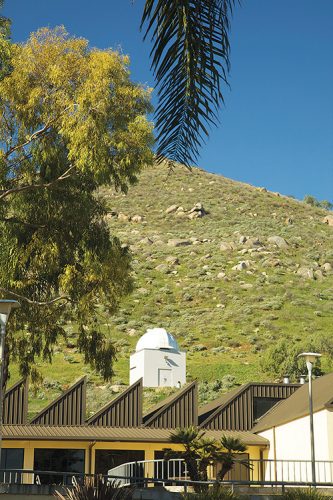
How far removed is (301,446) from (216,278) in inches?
2269

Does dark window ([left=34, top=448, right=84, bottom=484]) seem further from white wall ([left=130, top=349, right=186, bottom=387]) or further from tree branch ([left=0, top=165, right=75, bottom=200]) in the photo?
white wall ([left=130, top=349, right=186, bottom=387])

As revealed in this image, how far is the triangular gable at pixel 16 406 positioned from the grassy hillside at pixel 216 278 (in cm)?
1669

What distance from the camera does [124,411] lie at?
32.9 m

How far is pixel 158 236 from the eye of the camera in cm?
10131

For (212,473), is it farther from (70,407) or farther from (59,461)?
(70,407)

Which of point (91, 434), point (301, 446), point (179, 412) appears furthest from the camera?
point (179, 412)

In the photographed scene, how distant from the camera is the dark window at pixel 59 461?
3122 centimetres

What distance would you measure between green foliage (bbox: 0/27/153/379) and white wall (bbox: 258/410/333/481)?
10.0 metres

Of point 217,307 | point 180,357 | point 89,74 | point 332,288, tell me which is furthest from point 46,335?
point 332,288

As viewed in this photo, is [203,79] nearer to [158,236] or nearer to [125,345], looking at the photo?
[125,345]

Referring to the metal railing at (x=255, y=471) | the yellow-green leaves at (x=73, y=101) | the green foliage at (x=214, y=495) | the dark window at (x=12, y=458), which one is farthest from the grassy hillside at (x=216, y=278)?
the green foliage at (x=214, y=495)

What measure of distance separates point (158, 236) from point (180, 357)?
5285 centimetres

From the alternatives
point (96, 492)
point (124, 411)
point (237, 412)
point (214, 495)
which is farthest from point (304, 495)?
point (237, 412)

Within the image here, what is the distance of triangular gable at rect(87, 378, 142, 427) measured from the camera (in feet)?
107
